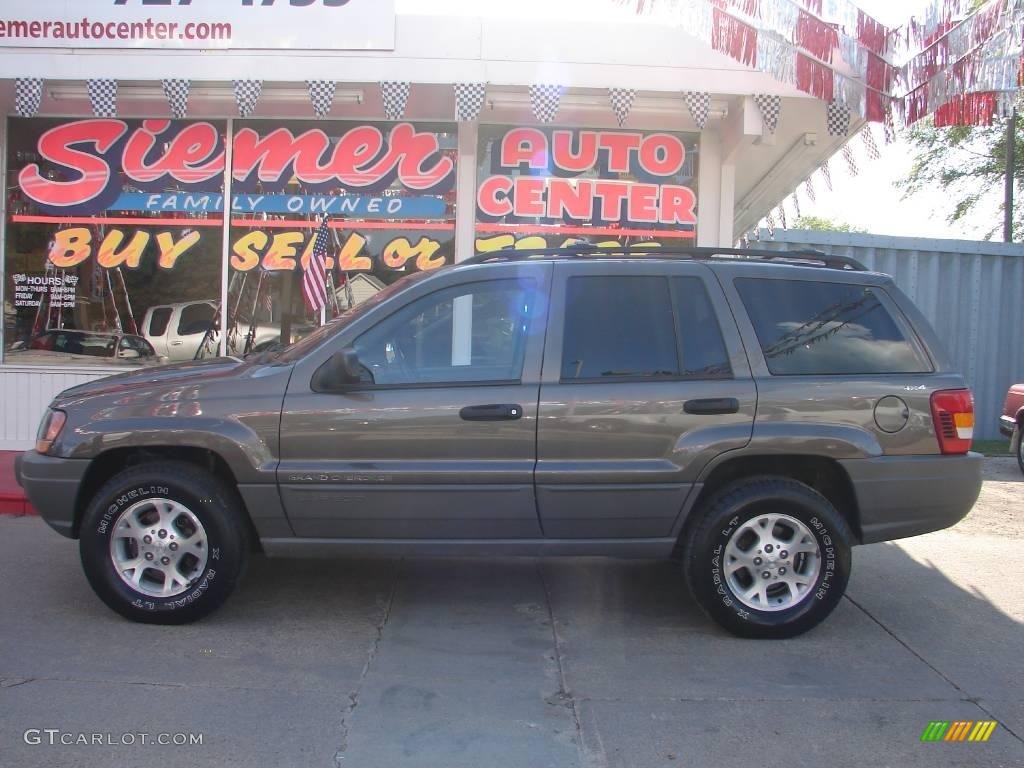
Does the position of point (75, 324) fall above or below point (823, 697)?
above

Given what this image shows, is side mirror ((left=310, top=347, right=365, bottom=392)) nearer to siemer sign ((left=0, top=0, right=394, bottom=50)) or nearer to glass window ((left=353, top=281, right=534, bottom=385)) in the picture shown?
glass window ((left=353, top=281, right=534, bottom=385))

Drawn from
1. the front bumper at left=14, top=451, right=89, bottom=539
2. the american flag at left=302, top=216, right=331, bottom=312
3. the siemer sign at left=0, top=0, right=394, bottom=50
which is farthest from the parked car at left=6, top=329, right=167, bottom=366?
the front bumper at left=14, top=451, right=89, bottom=539

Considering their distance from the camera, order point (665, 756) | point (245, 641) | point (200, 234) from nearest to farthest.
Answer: point (665, 756)
point (245, 641)
point (200, 234)

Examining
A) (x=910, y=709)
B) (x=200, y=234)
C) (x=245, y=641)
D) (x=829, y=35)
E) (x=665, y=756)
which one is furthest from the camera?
(x=200, y=234)

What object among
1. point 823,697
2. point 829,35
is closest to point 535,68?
point 829,35

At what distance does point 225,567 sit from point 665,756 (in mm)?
2340

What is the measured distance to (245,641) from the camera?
4.49 m

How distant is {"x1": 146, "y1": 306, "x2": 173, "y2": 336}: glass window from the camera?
31.1 ft

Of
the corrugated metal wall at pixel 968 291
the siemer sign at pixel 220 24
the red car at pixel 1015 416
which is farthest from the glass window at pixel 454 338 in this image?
the corrugated metal wall at pixel 968 291

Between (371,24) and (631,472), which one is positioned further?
(371,24)

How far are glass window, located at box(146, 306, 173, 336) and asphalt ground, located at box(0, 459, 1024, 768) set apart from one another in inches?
155

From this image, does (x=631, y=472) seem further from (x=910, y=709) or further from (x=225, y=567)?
(x=225, y=567)

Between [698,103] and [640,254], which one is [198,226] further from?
[640,254]

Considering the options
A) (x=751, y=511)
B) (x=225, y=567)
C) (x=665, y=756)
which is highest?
(x=751, y=511)
